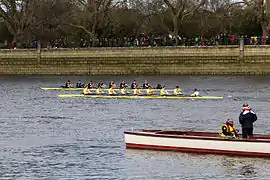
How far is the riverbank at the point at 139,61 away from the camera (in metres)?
90.8

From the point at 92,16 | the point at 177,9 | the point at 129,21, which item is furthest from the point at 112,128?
the point at 129,21

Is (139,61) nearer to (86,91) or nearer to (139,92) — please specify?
(86,91)

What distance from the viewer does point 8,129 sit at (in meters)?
54.3

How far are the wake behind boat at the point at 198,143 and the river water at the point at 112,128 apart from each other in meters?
0.37

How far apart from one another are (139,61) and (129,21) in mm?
15356

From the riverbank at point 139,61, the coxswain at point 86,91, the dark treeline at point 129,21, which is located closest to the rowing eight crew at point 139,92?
the coxswain at point 86,91

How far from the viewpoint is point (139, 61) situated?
9700 centimetres

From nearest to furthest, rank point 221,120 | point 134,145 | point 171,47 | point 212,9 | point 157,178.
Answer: point 157,178, point 134,145, point 221,120, point 171,47, point 212,9

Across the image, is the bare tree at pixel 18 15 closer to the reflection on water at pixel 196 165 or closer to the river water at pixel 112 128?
the river water at pixel 112 128

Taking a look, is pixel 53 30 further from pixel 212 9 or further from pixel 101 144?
pixel 101 144

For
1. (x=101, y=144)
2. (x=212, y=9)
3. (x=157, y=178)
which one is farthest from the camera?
(x=212, y=9)

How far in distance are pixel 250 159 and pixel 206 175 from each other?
11.2 feet

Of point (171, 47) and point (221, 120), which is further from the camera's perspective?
point (171, 47)

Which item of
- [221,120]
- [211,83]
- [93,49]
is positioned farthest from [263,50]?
[221,120]
